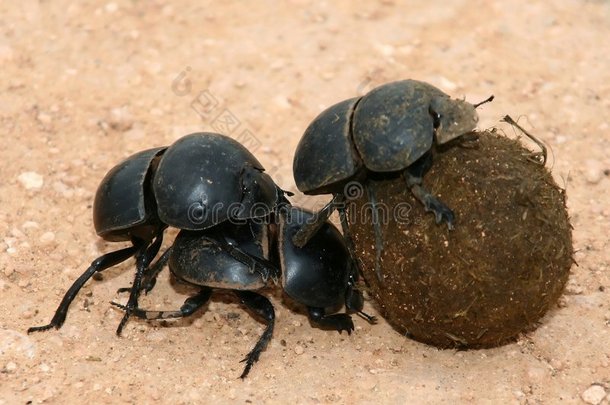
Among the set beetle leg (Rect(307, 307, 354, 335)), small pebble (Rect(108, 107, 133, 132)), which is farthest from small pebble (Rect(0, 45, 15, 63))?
beetle leg (Rect(307, 307, 354, 335))

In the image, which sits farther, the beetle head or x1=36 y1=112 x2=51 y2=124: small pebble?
x1=36 y1=112 x2=51 y2=124: small pebble

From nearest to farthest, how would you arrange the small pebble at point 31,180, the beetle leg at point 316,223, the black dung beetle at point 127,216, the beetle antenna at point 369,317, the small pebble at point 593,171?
the beetle leg at point 316,223 → the black dung beetle at point 127,216 → the beetle antenna at point 369,317 → the small pebble at point 31,180 → the small pebble at point 593,171

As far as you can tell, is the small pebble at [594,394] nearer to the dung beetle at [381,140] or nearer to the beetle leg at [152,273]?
the dung beetle at [381,140]

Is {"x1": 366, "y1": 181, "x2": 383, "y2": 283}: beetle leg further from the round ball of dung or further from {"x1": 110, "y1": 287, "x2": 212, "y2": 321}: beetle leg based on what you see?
{"x1": 110, "y1": 287, "x2": 212, "y2": 321}: beetle leg

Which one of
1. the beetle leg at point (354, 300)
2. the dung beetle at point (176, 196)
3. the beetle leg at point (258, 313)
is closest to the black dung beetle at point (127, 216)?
the dung beetle at point (176, 196)

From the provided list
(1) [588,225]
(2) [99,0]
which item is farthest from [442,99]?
(2) [99,0]

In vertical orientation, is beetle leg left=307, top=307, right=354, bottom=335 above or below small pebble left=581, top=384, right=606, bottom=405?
above

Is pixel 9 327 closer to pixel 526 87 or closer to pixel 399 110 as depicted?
pixel 399 110
